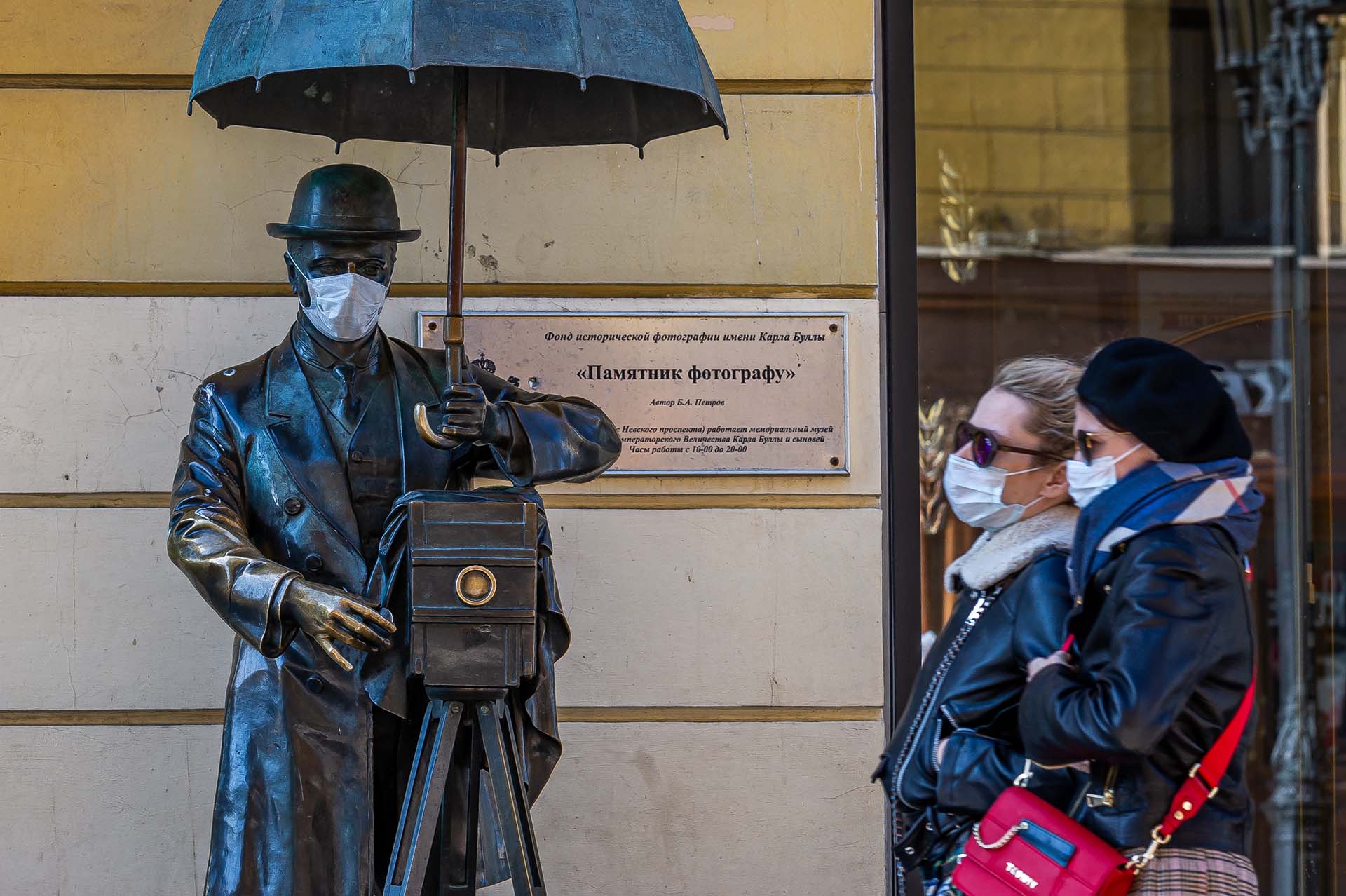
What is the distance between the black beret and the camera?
7.75 feet

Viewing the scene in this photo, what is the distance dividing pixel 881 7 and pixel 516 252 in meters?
1.31

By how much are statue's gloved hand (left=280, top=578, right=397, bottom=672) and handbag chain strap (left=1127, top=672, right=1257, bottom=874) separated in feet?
4.66

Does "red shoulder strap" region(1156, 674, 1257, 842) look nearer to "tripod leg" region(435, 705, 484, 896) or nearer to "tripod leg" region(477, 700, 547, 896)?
"tripod leg" region(477, 700, 547, 896)

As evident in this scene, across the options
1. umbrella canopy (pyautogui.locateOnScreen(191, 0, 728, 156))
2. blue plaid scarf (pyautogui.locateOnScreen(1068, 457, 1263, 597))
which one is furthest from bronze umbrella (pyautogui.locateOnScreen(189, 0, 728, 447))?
blue plaid scarf (pyautogui.locateOnScreen(1068, 457, 1263, 597))

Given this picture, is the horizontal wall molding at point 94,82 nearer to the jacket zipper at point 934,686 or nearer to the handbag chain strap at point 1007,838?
the jacket zipper at point 934,686

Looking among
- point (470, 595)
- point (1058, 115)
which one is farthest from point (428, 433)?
point (1058, 115)

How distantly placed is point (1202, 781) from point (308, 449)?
1885 mm

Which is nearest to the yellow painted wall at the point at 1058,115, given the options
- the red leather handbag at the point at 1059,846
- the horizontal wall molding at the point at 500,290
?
the horizontal wall molding at the point at 500,290

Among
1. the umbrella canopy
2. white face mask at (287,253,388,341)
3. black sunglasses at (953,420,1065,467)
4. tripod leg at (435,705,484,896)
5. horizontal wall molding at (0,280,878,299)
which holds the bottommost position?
tripod leg at (435,705,484,896)

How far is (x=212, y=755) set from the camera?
4.03 m

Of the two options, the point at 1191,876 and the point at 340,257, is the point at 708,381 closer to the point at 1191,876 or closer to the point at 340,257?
the point at 340,257

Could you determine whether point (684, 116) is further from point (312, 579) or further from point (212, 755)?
point (212, 755)

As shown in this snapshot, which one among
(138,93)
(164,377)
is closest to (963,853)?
(164,377)

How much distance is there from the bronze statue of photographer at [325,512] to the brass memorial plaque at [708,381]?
0.90m
